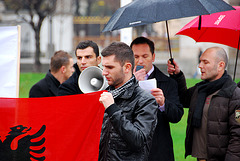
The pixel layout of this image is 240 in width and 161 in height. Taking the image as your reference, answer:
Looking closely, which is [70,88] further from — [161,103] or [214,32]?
[214,32]

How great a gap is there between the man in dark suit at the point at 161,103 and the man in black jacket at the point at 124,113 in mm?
616

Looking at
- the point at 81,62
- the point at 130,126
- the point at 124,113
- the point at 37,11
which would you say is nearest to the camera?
the point at 130,126

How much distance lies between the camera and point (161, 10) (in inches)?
156

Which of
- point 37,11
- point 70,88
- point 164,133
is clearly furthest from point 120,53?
point 37,11

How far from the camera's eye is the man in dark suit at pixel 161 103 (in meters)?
4.06

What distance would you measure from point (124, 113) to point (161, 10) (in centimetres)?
126

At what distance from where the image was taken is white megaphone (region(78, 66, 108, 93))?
14.3 ft

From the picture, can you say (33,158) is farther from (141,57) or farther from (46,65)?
(46,65)

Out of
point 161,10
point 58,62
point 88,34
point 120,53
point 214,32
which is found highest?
point 88,34

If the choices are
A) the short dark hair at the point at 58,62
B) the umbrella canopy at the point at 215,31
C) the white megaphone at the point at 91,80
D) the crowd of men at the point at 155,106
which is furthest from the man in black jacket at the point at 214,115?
the short dark hair at the point at 58,62

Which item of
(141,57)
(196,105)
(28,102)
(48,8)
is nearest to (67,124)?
(28,102)

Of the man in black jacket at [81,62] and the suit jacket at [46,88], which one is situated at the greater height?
the man in black jacket at [81,62]

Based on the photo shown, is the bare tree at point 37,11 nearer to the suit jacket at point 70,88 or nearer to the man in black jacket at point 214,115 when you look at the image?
the suit jacket at point 70,88

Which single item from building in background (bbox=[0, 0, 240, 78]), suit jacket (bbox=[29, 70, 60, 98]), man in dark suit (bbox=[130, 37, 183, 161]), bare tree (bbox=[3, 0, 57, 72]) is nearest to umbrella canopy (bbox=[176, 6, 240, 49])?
man in dark suit (bbox=[130, 37, 183, 161])
